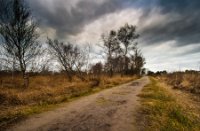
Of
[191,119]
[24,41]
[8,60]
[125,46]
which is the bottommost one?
[191,119]

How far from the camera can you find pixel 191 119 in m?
7.18

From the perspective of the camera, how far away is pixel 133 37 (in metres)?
40.8

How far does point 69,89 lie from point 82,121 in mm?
9048

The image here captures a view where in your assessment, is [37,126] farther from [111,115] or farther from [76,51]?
[76,51]

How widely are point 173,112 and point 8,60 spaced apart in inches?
488

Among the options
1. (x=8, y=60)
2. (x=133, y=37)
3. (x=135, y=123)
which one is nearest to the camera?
(x=135, y=123)

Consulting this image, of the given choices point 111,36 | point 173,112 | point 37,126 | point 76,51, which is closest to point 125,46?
point 111,36

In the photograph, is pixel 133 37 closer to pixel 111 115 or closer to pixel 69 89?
pixel 69 89

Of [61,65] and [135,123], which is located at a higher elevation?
[61,65]

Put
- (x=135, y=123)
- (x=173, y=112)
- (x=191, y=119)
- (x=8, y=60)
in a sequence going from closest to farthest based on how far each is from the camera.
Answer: (x=135, y=123)
(x=191, y=119)
(x=173, y=112)
(x=8, y=60)

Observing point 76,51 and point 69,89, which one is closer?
point 69,89

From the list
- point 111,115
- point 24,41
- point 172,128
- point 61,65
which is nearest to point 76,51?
point 61,65

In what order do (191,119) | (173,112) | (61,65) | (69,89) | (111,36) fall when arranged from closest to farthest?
(191,119) → (173,112) → (69,89) → (61,65) → (111,36)

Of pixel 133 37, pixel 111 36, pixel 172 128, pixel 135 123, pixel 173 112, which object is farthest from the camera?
pixel 133 37
